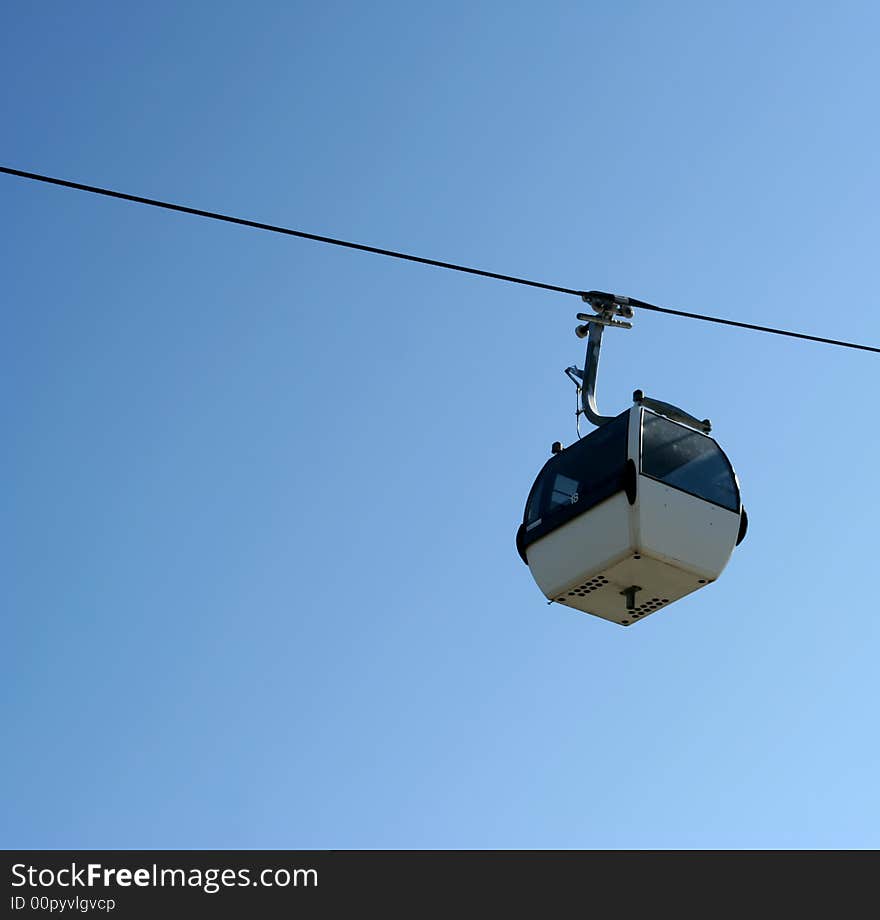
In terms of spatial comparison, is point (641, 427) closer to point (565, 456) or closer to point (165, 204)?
point (565, 456)

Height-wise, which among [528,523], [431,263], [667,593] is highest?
[431,263]

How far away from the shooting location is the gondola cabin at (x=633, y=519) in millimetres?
9562

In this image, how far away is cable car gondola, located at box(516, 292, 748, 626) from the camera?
957cm

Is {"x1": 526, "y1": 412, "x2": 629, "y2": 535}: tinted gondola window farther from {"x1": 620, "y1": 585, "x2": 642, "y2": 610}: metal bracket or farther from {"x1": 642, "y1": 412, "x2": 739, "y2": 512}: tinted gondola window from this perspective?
{"x1": 620, "y1": 585, "x2": 642, "y2": 610}: metal bracket

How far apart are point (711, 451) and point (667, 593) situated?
102 centimetres

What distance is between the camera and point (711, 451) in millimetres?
10180

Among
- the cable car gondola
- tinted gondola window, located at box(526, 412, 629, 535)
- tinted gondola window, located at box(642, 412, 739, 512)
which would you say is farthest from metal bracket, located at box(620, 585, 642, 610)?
tinted gondola window, located at box(642, 412, 739, 512)

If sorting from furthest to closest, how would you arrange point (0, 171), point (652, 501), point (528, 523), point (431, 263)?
point (528, 523)
point (652, 501)
point (431, 263)
point (0, 171)

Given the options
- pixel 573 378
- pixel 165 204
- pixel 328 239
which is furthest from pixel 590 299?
pixel 165 204

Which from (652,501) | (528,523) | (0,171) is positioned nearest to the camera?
(0,171)

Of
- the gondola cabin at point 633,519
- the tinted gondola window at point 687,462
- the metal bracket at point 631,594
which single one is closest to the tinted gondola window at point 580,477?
the gondola cabin at point 633,519

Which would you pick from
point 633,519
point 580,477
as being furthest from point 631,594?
point 580,477

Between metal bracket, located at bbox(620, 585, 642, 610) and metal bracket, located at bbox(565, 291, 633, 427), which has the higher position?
metal bracket, located at bbox(565, 291, 633, 427)

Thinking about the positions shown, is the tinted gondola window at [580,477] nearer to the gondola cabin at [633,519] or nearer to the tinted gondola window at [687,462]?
the gondola cabin at [633,519]
